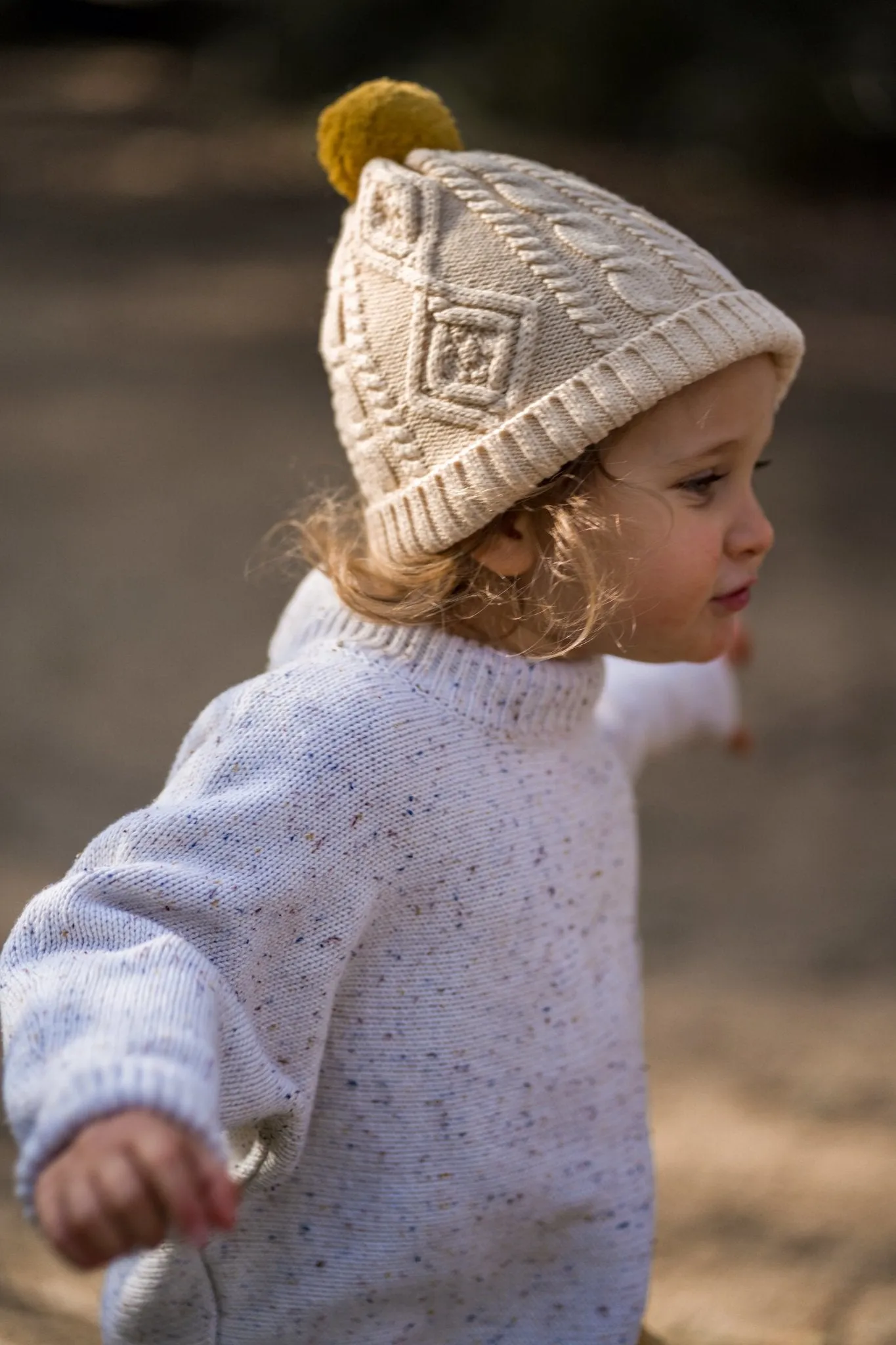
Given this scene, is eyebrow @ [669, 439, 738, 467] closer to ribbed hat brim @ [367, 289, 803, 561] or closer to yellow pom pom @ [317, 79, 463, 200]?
ribbed hat brim @ [367, 289, 803, 561]

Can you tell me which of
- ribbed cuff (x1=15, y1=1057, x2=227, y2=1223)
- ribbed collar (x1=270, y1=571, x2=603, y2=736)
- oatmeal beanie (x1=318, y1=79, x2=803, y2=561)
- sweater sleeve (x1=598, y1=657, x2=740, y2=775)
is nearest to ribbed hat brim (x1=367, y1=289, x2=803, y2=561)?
oatmeal beanie (x1=318, y1=79, x2=803, y2=561)

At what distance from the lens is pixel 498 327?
136 centimetres

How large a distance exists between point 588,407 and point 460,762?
13.4 inches

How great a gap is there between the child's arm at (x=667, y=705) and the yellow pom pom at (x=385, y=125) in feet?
2.05

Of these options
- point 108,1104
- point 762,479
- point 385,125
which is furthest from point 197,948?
point 762,479

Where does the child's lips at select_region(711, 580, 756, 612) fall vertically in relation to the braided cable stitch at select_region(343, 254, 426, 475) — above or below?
below

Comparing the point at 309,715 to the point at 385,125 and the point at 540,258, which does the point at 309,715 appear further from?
the point at 385,125

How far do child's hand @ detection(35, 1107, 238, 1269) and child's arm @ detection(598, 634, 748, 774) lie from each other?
94 centimetres

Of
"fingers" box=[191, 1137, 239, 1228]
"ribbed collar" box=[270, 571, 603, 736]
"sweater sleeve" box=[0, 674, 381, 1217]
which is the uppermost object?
"ribbed collar" box=[270, 571, 603, 736]

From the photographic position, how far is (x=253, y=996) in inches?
47.5

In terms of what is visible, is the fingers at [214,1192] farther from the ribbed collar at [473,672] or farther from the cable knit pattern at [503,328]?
the cable knit pattern at [503,328]

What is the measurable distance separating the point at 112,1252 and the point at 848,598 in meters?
2.95

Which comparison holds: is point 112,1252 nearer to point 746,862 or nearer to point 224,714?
point 224,714

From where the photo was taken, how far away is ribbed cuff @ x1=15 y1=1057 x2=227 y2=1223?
3.01 feet
